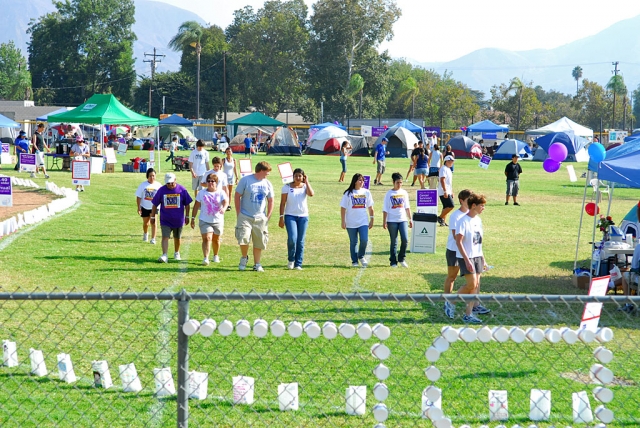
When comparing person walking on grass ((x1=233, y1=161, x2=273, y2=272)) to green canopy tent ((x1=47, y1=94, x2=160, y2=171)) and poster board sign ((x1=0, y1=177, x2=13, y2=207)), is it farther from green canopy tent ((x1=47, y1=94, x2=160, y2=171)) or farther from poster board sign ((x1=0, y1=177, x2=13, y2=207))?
green canopy tent ((x1=47, y1=94, x2=160, y2=171))

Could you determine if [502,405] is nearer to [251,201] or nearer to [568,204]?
[251,201]

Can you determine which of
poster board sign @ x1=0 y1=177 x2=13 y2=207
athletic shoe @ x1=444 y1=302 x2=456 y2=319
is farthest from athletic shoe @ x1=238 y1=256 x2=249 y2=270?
poster board sign @ x1=0 y1=177 x2=13 y2=207

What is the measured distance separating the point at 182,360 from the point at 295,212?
803cm

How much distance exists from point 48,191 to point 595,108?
3365 inches

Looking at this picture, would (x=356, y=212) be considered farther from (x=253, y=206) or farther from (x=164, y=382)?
(x=164, y=382)

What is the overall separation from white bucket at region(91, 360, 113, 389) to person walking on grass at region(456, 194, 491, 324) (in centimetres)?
422

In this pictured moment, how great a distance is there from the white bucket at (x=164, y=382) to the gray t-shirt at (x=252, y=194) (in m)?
5.77

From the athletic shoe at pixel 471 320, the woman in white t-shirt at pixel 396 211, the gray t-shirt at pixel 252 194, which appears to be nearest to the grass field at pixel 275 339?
the athletic shoe at pixel 471 320

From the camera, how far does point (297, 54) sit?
8300 cm

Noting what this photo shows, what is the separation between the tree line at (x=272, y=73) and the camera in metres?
78.4

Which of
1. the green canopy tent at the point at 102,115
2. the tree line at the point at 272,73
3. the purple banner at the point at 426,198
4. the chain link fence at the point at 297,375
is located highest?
the tree line at the point at 272,73

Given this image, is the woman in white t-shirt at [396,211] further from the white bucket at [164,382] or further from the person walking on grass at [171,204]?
the white bucket at [164,382]

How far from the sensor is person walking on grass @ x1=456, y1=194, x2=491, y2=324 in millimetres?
8766

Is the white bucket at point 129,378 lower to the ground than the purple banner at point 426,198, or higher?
lower
